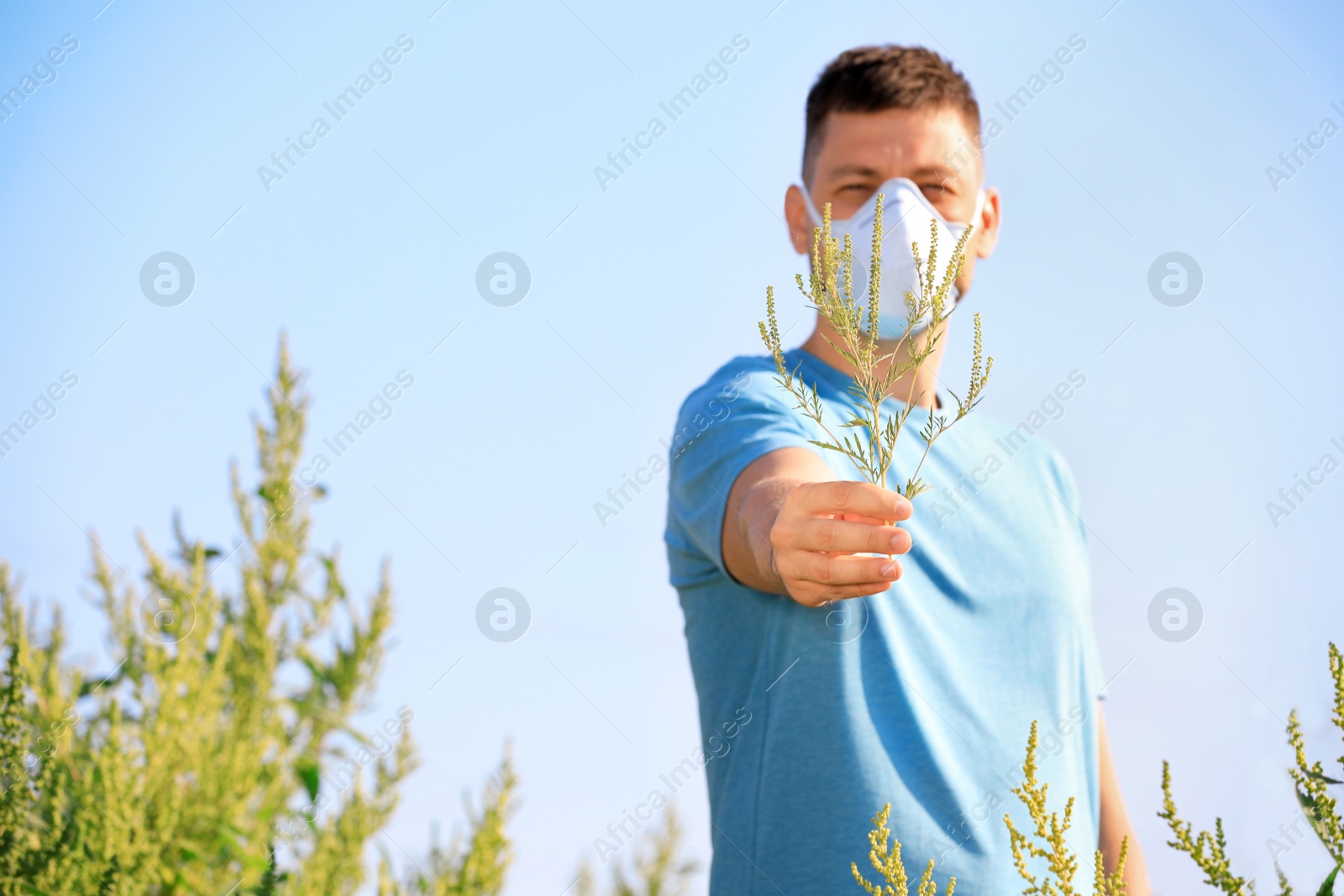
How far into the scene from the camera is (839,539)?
175 centimetres

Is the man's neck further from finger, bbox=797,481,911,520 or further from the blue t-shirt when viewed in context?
finger, bbox=797,481,911,520

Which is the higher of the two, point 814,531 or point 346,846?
point 814,531

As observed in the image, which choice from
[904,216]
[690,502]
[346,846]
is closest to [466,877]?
[346,846]

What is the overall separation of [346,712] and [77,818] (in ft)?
0.95

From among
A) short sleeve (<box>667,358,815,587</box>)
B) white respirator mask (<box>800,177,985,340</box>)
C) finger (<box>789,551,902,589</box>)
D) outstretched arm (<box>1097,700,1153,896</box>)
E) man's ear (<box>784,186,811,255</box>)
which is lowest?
outstretched arm (<box>1097,700,1153,896</box>)

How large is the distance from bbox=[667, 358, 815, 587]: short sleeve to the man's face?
887 mm

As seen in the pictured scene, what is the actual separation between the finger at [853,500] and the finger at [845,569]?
0.27ft

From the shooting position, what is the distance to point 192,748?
107cm

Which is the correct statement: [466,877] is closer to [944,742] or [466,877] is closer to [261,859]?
[261,859]

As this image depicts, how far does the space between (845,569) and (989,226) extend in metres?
3.12

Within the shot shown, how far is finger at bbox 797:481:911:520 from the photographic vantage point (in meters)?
1.62

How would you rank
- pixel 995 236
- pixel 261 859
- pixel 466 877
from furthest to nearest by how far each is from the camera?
pixel 995 236
pixel 466 877
pixel 261 859

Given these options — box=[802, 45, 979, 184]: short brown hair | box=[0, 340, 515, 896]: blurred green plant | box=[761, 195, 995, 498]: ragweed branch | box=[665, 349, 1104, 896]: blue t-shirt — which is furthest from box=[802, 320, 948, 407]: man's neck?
box=[0, 340, 515, 896]: blurred green plant

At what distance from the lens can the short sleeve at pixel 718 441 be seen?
2.64 m
